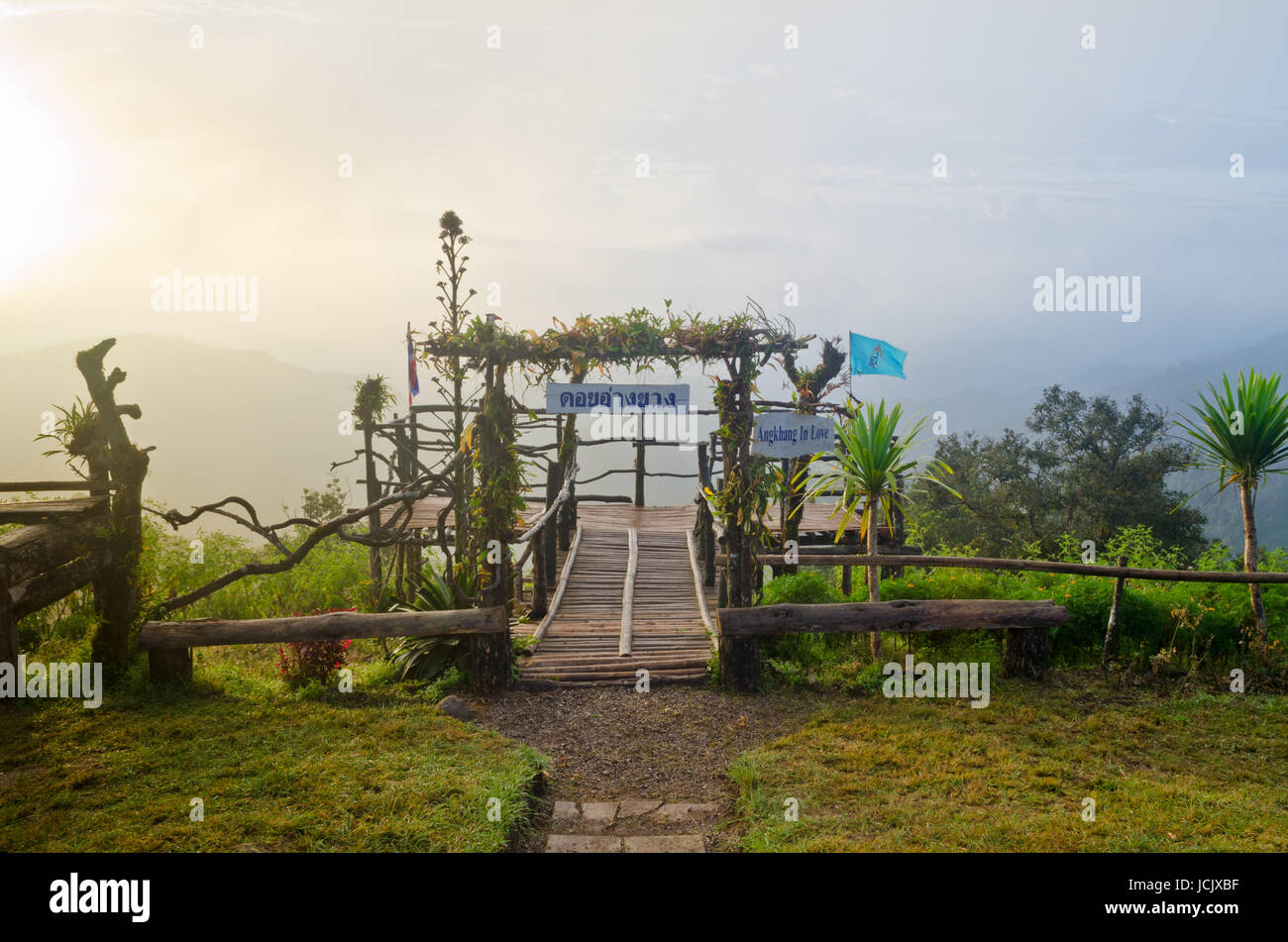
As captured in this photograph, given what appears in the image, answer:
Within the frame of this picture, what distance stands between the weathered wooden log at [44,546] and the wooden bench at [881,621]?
573 centimetres

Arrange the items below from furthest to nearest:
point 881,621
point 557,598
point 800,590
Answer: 1. point 557,598
2. point 800,590
3. point 881,621

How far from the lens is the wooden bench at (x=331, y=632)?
265 inches

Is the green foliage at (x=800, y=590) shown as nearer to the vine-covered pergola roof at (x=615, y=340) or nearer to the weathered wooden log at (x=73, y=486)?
the vine-covered pergola roof at (x=615, y=340)

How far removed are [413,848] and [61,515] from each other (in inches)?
200

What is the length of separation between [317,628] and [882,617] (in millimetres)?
4903

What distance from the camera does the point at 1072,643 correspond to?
7672mm

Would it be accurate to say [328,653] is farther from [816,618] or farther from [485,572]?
[816,618]

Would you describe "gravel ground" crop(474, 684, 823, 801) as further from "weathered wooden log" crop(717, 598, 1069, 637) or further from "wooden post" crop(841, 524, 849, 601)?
"wooden post" crop(841, 524, 849, 601)

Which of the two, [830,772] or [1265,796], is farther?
[830,772]

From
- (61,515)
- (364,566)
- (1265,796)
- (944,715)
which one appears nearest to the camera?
(1265,796)

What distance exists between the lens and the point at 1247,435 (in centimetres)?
738

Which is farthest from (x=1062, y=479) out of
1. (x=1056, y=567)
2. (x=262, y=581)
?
(x=262, y=581)

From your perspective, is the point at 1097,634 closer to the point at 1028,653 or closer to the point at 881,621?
the point at 1028,653
